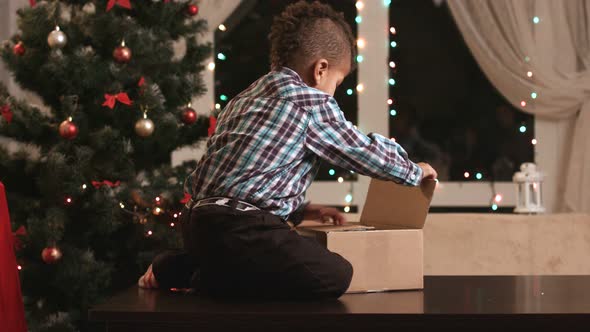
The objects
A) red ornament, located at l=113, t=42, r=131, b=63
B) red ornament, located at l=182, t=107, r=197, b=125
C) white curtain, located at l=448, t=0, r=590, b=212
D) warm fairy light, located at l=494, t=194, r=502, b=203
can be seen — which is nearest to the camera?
red ornament, located at l=113, t=42, r=131, b=63

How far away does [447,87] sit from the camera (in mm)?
3773

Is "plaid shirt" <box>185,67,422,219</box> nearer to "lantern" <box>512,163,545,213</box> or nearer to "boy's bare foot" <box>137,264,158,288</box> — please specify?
"boy's bare foot" <box>137,264,158,288</box>

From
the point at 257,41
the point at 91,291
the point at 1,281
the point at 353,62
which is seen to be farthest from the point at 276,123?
the point at 257,41

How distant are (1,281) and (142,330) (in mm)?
534

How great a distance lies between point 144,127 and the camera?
2.47 m

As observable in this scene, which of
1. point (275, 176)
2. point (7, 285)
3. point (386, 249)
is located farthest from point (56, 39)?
point (386, 249)

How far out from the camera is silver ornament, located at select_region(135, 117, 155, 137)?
2475 mm

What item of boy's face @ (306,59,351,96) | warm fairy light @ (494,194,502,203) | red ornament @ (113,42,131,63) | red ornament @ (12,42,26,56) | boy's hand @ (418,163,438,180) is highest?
red ornament @ (12,42,26,56)

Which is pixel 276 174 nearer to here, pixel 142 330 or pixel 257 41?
pixel 142 330

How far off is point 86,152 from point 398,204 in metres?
1.06

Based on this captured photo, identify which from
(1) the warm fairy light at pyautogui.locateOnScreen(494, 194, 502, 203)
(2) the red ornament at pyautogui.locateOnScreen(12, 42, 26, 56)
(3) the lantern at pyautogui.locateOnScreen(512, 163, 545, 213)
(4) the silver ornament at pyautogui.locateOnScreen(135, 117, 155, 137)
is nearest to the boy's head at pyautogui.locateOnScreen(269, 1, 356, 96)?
(4) the silver ornament at pyautogui.locateOnScreen(135, 117, 155, 137)

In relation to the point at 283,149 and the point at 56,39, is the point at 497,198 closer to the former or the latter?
the point at 56,39

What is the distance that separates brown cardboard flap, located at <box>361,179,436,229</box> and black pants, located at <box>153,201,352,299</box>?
205 millimetres

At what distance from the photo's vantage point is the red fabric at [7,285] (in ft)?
5.85
